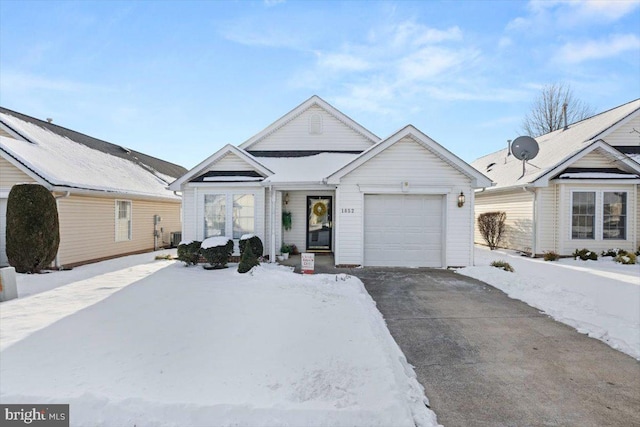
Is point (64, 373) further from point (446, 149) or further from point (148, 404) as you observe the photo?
point (446, 149)

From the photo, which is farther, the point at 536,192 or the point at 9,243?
the point at 536,192

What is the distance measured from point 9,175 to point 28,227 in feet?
8.50

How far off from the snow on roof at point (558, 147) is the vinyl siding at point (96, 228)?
17.3m

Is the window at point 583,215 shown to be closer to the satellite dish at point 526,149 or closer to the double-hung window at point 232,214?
the satellite dish at point 526,149

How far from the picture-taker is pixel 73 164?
12719mm

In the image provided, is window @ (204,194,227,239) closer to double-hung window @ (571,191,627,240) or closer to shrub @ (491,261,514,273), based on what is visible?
shrub @ (491,261,514,273)

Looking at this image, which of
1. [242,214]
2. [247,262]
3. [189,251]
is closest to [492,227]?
[242,214]

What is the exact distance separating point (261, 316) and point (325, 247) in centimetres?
838

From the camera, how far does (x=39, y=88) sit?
46.3 feet

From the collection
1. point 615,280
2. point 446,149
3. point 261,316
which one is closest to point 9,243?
point 261,316

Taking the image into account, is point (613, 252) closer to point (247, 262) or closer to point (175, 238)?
point (247, 262)

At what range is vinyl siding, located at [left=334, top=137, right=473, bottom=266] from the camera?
35.7ft

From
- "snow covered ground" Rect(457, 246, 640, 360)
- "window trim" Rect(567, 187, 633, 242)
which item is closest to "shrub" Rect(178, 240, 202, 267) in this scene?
"snow covered ground" Rect(457, 246, 640, 360)

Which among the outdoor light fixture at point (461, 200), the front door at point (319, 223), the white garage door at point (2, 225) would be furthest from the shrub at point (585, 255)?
the white garage door at point (2, 225)
